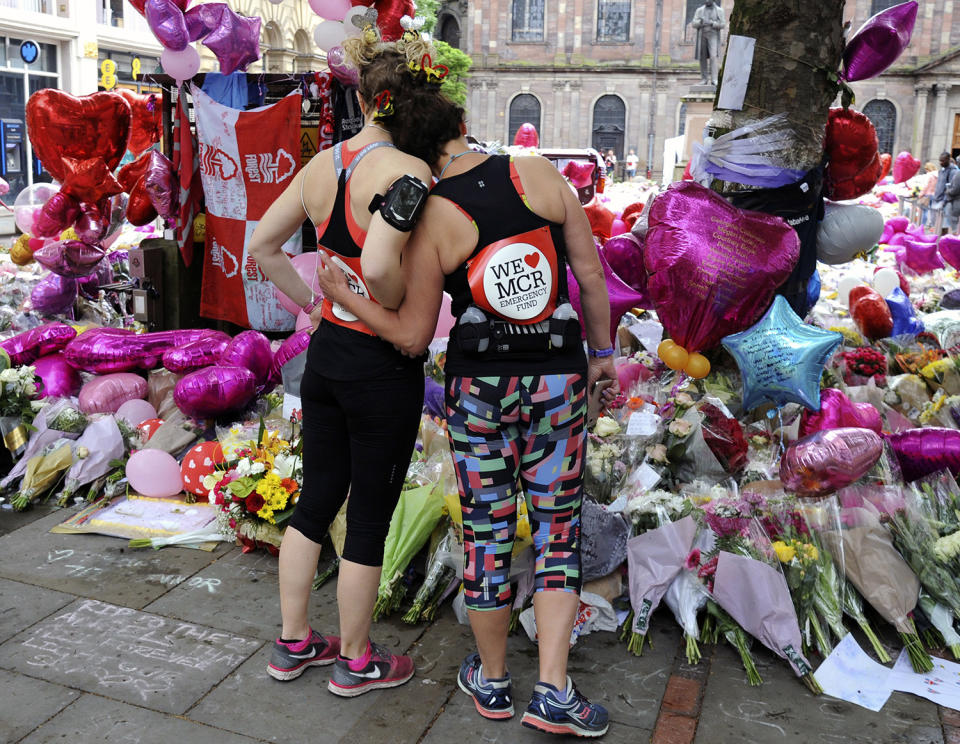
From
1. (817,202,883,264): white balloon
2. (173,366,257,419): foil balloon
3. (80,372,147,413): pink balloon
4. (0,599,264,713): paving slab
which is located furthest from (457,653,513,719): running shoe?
(817,202,883,264): white balloon

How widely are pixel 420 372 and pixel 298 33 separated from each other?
80.8 ft

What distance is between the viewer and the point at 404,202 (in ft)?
7.13

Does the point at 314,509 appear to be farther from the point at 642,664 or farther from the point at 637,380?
the point at 637,380

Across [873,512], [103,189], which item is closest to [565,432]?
[873,512]

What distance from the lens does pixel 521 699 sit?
262cm

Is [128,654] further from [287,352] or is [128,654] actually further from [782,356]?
[782,356]

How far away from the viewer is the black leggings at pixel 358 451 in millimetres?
2410

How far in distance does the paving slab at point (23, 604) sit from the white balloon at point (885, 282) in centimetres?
526

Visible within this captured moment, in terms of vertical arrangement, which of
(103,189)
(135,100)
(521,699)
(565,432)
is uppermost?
(135,100)

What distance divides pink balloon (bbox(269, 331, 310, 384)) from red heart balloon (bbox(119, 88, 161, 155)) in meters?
2.41

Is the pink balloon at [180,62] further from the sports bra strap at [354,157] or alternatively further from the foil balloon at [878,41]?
the foil balloon at [878,41]

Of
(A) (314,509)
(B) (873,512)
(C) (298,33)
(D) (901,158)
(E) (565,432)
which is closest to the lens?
(E) (565,432)

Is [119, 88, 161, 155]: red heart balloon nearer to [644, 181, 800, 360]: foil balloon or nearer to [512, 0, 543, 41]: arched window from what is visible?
[644, 181, 800, 360]: foil balloon

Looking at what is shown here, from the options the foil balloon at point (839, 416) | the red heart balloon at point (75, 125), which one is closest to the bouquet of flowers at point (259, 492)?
the foil balloon at point (839, 416)
